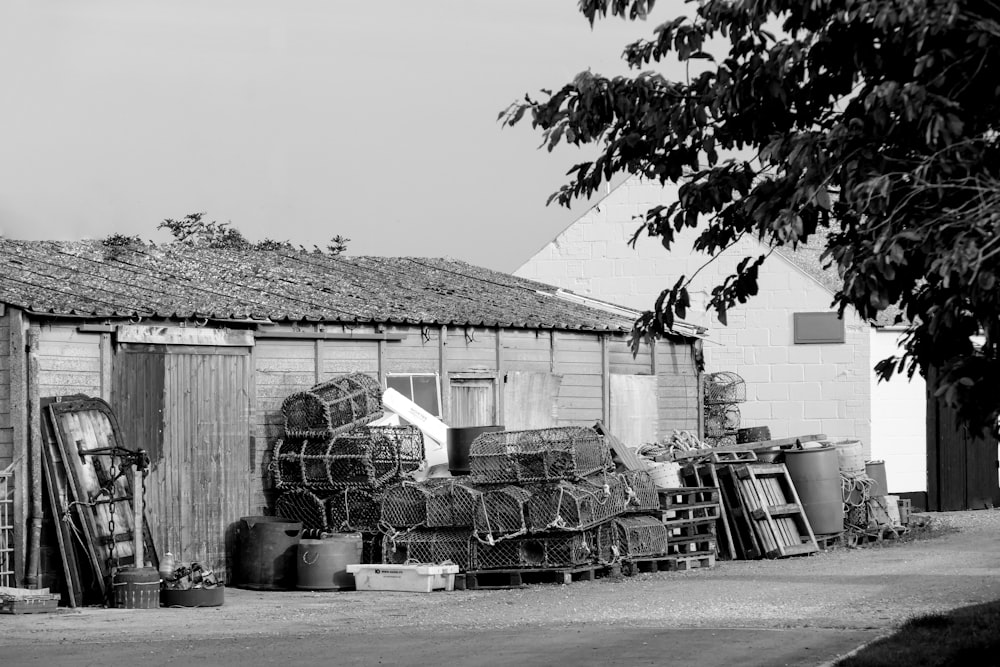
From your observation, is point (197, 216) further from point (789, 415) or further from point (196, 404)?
point (196, 404)

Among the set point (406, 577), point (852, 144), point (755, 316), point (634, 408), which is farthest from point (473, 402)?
point (852, 144)

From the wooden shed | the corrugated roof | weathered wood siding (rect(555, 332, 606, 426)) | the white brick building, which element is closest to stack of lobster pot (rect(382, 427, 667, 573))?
the wooden shed

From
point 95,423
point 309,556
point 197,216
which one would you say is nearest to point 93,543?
point 95,423

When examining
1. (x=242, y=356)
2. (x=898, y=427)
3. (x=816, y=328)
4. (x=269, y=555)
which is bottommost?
(x=269, y=555)

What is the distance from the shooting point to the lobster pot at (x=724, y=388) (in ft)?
87.4

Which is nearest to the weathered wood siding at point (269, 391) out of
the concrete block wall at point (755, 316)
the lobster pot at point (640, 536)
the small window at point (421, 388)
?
the small window at point (421, 388)

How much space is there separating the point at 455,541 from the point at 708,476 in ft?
14.6

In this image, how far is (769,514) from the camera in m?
19.9

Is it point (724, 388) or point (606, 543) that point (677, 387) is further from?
point (606, 543)

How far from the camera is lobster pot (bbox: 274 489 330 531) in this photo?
1784cm

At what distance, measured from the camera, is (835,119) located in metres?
8.16

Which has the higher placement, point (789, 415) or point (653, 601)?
point (789, 415)

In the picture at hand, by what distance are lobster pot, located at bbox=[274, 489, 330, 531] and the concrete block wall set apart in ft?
36.1

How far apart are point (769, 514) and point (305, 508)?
20.7 ft
